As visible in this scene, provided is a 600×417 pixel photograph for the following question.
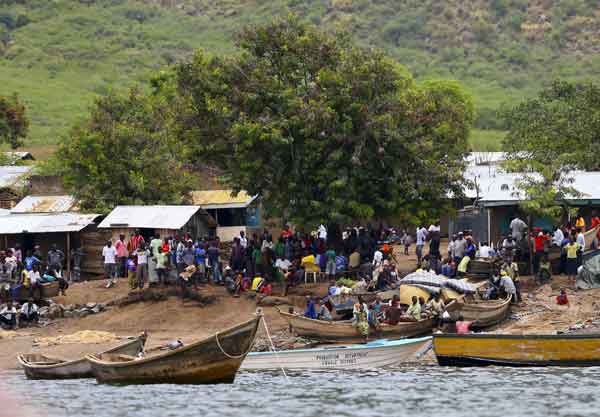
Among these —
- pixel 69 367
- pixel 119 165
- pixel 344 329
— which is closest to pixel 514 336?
pixel 344 329

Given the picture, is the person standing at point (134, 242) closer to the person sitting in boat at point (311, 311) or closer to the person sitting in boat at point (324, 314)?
the person sitting in boat at point (311, 311)

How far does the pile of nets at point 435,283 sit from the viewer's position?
3152 cm

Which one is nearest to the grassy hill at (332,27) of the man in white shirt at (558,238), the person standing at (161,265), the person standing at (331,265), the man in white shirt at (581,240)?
the person standing at (161,265)

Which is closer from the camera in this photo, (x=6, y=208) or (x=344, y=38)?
(x=344, y=38)

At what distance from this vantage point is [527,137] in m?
46.9

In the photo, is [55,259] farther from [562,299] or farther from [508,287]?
[562,299]

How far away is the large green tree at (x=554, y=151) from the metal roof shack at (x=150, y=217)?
1136cm

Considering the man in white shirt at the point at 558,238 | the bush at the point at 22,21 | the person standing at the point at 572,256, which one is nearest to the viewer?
the person standing at the point at 572,256

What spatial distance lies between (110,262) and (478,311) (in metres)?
13.8

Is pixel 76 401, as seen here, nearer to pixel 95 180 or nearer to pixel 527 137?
pixel 95 180

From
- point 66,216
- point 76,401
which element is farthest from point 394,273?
point 66,216

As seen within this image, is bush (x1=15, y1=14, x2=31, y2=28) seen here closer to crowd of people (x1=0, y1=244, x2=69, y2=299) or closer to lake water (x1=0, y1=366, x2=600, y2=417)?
crowd of people (x1=0, y1=244, x2=69, y2=299)

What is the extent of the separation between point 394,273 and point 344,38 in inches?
362

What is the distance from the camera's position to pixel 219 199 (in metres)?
48.4
